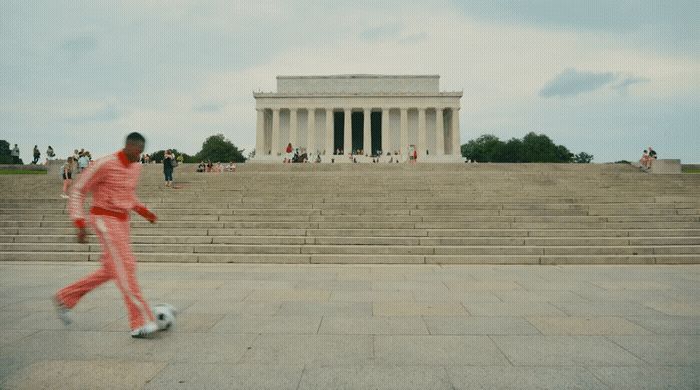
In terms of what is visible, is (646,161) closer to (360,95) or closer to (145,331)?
(145,331)

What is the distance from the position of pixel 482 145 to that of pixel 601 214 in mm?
94902

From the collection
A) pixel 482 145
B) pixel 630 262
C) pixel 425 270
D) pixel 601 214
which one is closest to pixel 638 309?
pixel 425 270

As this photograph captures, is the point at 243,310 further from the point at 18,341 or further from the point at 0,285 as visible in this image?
the point at 0,285

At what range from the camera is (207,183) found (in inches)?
774

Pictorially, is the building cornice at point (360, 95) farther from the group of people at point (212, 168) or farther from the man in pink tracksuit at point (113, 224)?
the man in pink tracksuit at point (113, 224)

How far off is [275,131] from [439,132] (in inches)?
903

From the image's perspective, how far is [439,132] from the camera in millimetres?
60812

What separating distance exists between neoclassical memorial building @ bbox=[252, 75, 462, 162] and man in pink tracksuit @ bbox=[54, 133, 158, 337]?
52.6 m

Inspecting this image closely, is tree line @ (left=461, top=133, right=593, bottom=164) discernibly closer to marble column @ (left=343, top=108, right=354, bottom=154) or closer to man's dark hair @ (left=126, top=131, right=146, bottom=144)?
marble column @ (left=343, top=108, right=354, bottom=154)

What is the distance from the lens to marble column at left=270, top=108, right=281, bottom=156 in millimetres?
60812

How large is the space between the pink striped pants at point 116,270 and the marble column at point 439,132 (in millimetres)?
57483

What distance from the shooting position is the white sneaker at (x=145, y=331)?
186 inches

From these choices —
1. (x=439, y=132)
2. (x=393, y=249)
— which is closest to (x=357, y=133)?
(x=439, y=132)

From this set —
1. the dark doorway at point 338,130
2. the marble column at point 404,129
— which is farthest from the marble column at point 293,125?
the marble column at point 404,129
